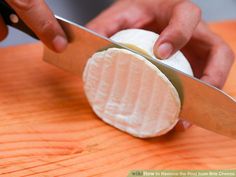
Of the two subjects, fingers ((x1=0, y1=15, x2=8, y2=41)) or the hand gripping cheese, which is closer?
the hand gripping cheese

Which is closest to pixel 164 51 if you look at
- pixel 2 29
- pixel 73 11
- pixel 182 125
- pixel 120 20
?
pixel 182 125

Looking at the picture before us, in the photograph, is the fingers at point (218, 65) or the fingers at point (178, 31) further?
the fingers at point (218, 65)

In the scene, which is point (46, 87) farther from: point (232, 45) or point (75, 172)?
point (232, 45)

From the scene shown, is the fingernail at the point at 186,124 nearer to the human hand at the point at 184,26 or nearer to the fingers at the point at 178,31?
the human hand at the point at 184,26

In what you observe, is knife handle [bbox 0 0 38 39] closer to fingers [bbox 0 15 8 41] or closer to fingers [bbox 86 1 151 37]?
fingers [bbox 0 15 8 41]

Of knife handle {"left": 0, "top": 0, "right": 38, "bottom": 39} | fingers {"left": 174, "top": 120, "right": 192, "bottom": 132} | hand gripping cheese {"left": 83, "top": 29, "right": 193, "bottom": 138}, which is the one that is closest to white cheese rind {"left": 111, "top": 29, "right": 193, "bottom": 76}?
hand gripping cheese {"left": 83, "top": 29, "right": 193, "bottom": 138}

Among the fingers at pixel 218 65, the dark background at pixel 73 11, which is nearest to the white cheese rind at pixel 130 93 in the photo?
the fingers at pixel 218 65
